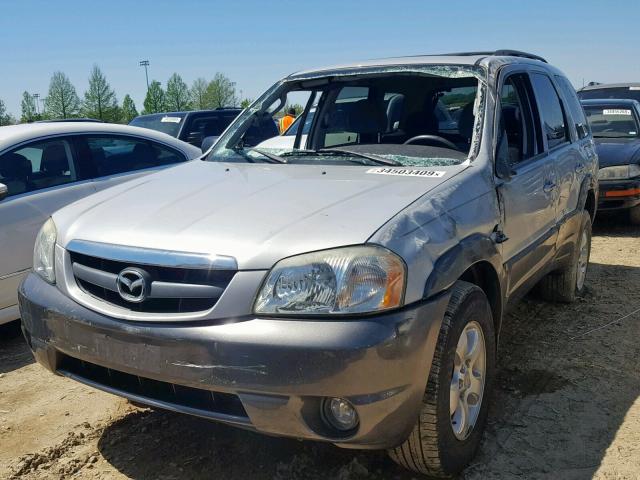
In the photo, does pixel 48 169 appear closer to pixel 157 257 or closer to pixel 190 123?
pixel 157 257

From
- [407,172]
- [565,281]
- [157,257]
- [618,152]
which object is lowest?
[565,281]

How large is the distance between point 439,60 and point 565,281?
6.73ft

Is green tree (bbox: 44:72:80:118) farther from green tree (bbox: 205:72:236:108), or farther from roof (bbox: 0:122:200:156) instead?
roof (bbox: 0:122:200:156)

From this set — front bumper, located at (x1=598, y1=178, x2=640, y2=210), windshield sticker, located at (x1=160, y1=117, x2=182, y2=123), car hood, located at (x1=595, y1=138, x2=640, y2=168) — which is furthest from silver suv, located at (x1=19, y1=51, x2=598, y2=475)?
windshield sticker, located at (x1=160, y1=117, x2=182, y2=123)

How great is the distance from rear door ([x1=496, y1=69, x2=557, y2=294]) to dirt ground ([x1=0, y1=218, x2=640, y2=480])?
0.58 meters

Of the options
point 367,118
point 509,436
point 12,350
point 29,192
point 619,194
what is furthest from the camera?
point 619,194

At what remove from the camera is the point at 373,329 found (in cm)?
217

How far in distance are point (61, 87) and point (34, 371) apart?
263 ft

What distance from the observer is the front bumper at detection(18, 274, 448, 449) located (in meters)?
2.15

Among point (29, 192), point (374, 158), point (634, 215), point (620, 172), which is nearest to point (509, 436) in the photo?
point (374, 158)

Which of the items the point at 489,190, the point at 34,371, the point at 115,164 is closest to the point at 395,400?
the point at 489,190

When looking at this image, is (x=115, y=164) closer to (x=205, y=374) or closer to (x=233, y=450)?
(x=233, y=450)

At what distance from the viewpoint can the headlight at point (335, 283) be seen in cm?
222

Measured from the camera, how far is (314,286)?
2252 millimetres
